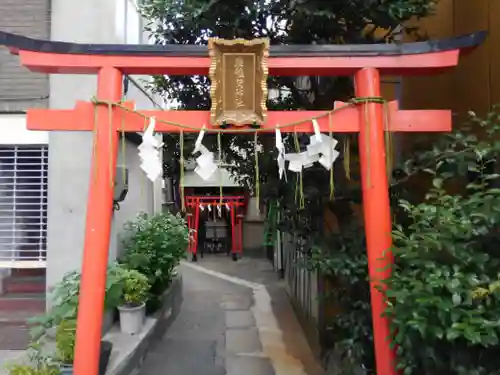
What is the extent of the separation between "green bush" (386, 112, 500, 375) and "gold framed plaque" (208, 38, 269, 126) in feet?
5.87

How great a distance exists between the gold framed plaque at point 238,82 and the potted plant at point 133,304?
3.76 metres

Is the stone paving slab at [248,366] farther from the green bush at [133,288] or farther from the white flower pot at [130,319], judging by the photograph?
the green bush at [133,288]

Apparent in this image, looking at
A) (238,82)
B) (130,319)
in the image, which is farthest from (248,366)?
(238,82)

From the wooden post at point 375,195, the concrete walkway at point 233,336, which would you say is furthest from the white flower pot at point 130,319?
the wooden post at point 375,195

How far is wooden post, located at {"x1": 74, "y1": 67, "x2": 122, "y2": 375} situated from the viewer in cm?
439

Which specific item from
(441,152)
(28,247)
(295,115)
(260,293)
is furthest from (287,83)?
(260,293)

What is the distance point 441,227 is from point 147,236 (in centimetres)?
621

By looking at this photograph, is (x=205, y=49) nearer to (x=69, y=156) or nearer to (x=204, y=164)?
(x=204, y=164)

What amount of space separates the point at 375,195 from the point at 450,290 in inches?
60.1

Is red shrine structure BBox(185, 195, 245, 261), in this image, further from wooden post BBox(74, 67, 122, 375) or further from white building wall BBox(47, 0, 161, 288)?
wooden post BBox(74, 67, 122, 375)

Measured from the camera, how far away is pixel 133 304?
24.6ft

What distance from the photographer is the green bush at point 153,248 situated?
26.7 ft

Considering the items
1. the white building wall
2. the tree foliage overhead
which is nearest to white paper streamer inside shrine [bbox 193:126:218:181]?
the tree foliage overhead

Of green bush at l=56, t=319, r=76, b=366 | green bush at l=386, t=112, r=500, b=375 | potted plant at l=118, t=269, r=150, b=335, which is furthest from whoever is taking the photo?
potted plant at l=118, t=269, r=150, b=335
